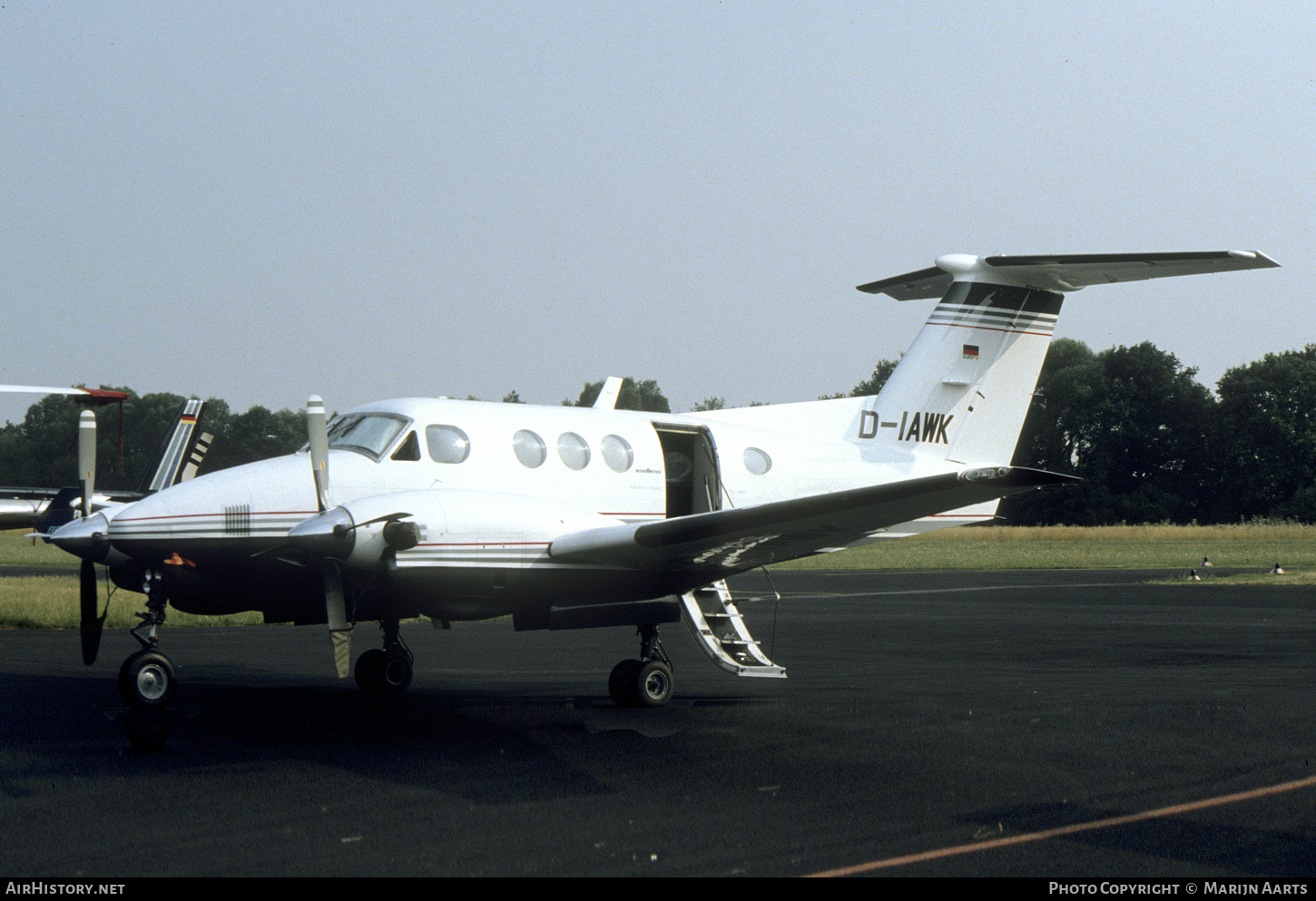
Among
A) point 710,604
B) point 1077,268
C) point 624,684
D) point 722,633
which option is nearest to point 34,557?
point 624,684

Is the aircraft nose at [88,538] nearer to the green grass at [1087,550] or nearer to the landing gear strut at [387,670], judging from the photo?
the landing gear strut at [387,670]

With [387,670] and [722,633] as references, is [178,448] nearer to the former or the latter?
[387,670]

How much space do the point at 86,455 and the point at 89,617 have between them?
5.06 ft

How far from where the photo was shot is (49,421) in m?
87.4

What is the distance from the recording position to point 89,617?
408 inches

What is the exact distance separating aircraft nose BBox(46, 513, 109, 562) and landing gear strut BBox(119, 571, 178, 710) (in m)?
0.48

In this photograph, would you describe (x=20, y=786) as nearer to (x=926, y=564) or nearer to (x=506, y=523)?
(x=506, y=523)

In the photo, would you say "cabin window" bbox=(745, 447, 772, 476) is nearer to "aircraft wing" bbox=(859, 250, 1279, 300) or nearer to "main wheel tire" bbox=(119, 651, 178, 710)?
"aircraft wing" bbox=(859, 250, 1279, 300)

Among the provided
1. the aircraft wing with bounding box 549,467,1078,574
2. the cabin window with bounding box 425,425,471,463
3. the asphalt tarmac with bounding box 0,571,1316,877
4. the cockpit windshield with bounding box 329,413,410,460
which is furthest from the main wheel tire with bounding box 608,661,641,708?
the cockpit windshield with bounding box 329,413,410,460

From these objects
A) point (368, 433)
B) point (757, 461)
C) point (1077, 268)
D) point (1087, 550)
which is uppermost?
point (1077, 268)

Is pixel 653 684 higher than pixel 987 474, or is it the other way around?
pixel 987 474

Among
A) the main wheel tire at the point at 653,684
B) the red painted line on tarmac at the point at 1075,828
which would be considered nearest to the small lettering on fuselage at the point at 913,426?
the main wheel tire at the point at 653,684
